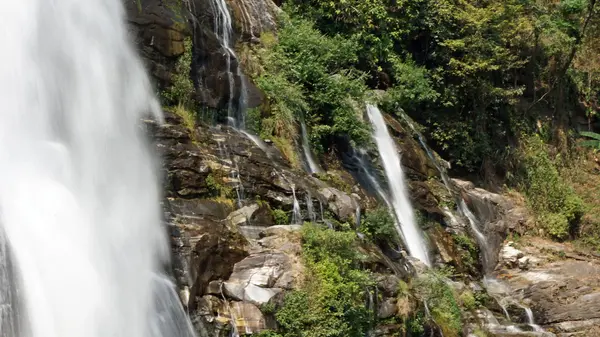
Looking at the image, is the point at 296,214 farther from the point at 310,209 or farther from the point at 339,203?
the point at 339,203

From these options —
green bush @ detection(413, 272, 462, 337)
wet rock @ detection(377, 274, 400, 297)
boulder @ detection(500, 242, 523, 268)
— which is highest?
wet rock @ detection(377, 274, 400, 297)

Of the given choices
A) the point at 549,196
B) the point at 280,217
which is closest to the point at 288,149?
the point at 280,217

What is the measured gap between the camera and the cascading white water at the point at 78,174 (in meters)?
10.3

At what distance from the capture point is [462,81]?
2670cm

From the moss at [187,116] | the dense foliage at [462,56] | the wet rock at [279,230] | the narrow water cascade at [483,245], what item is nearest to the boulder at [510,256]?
the narrow water cascade at [483,245]

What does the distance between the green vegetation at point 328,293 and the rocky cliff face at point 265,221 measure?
0.21 metres

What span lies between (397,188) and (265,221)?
22.2 feet

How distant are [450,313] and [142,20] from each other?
906 centimetres

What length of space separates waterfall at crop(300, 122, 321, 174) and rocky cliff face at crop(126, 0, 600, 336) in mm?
485

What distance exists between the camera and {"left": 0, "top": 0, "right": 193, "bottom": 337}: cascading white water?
10289 millimetres

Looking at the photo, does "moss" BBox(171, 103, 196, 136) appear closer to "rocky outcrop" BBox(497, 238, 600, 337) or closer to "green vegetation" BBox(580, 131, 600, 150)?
"rocky outcrop" BBox(497, 238, 600, 337)

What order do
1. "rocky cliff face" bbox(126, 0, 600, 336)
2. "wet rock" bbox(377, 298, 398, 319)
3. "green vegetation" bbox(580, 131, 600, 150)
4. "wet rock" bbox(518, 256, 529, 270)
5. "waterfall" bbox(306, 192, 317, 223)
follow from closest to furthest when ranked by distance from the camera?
"rocky cliff face" bbox(126, 0, 600, 336)
"wet rock" bbox(377, 298, 398, 319)
"waterfall" bbox(306, 192, 317, 223)
"wet rock" bbox(518, 256, 529, 270)
"green vegetation" bbox(580, 131, 600, 150)

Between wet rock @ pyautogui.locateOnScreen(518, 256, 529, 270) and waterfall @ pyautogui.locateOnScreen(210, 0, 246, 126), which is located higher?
waterfall @ pyautogui.locateOnScreen(210, 0, 246, 126)

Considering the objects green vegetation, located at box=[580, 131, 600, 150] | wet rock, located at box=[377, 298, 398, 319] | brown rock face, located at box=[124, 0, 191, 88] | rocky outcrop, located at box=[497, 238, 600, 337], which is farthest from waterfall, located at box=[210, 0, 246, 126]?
green vegetation, located at box=[580, 131, 600, 150]
